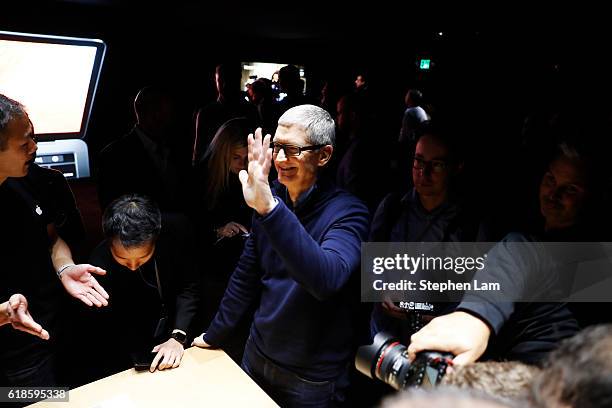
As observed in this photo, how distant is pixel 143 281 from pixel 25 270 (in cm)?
45

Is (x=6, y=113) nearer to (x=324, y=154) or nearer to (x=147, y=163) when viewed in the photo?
(x=147, y=163)

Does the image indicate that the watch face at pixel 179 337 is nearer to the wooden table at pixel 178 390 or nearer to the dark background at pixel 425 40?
the wooden table at pixel 178 390

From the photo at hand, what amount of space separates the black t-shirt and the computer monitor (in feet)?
2.89

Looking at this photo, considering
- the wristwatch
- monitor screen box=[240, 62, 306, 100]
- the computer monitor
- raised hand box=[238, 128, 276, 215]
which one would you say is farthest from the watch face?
monitor screen box=[240, 62, 306, 100]

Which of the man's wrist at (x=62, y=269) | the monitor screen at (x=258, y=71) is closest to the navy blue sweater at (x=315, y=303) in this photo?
the man's wrist at (x=62, y=269)

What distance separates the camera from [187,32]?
4238 millimetres

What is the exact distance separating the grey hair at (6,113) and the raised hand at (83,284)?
55 cm

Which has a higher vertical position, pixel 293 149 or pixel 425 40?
pixel 425 40

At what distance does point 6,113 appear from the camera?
1.54 meters

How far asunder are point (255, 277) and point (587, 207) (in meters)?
1.18

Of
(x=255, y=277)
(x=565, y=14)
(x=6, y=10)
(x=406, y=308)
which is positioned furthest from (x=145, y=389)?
(x=6, y=10)

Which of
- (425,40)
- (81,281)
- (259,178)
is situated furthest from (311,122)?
(425,40)

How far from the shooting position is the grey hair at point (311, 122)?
1.39 m

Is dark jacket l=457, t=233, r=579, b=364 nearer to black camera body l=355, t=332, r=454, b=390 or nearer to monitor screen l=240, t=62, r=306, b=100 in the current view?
black camera body l=355, t=332, r=454, b=390
